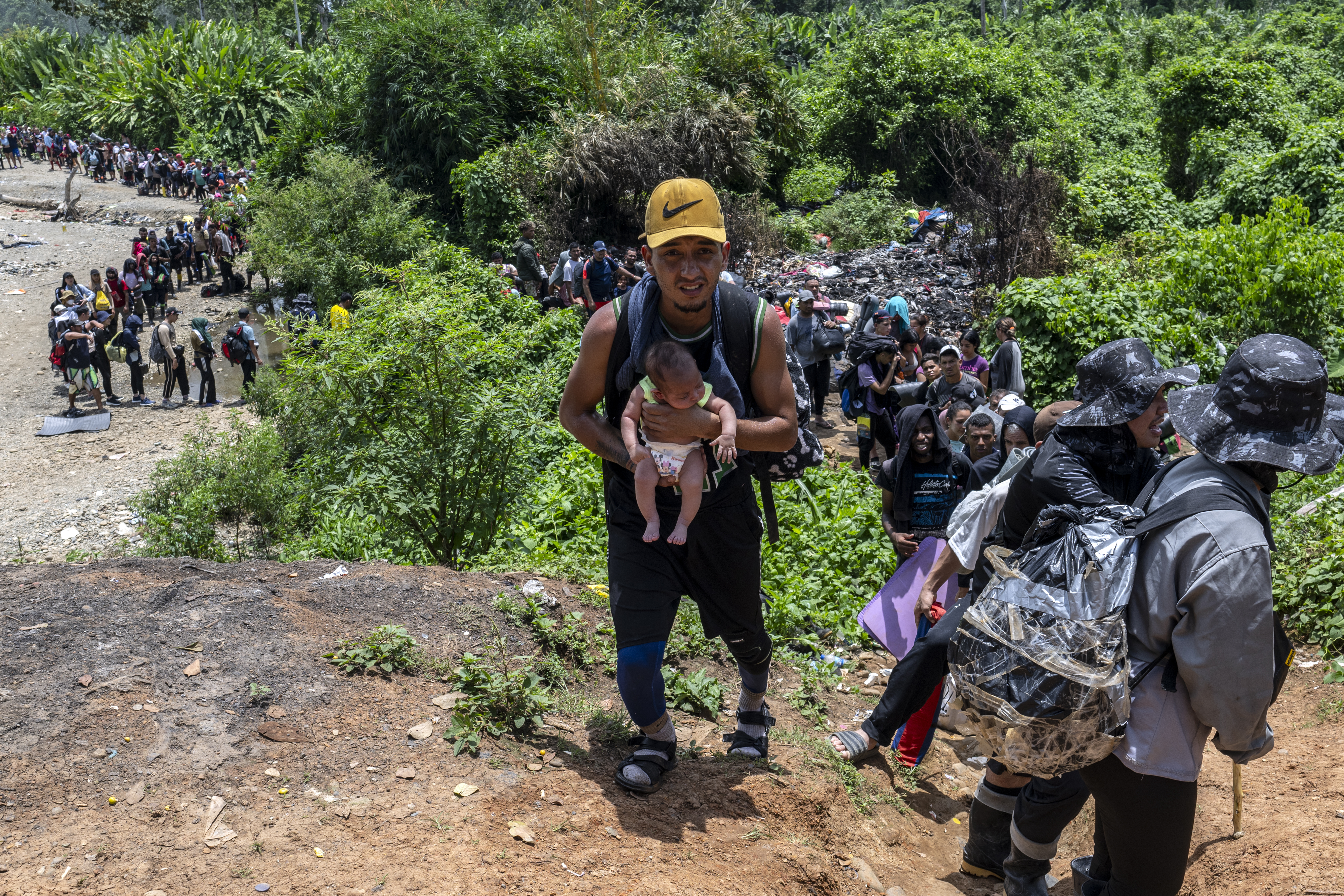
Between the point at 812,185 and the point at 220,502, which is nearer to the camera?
the point at 220,502

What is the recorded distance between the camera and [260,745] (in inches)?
115

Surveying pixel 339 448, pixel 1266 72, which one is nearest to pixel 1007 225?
pixel 1266 72

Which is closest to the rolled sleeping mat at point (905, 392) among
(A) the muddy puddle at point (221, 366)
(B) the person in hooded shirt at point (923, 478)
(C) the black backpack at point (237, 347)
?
(B) the person in hooded shirt at point (923, 478)

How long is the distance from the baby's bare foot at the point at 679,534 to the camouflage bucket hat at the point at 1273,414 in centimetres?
135

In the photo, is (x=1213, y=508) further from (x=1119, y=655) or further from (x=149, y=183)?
(x=149, y=183)

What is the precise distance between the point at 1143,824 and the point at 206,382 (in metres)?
14.5

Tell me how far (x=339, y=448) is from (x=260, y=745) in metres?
2.97

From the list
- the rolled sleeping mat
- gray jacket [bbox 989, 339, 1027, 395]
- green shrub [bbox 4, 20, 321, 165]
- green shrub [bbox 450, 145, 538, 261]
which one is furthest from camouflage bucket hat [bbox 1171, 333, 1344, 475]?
green shrub [bbox 4, 20, 321, 165]

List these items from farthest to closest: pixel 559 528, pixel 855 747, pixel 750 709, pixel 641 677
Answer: pixel 559 528 < pixel 855 747 < pixel 750 709 < pixel 641 677

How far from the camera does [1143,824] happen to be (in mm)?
2330

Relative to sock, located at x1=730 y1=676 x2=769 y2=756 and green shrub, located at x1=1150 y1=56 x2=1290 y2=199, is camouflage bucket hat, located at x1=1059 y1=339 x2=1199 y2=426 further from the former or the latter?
green shrub, located at x1=1150 y1=56 x2=1290 y2=199

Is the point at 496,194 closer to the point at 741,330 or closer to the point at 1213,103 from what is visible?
the point at 1213,103

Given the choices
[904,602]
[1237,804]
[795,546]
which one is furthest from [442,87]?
[1237,804]

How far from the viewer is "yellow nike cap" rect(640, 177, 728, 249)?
9.05ft
